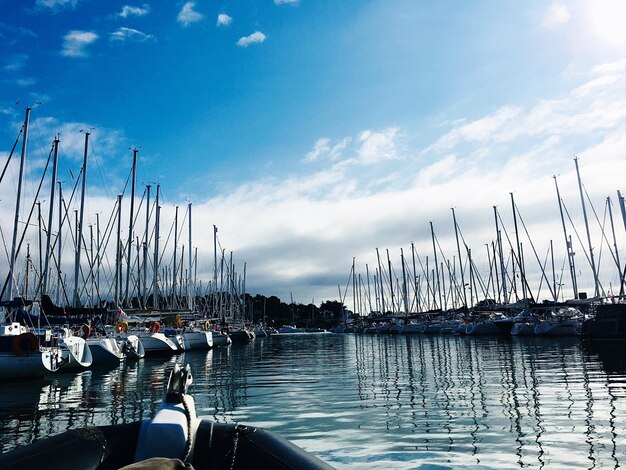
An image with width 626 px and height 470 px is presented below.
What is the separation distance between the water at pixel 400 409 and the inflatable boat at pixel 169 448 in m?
3.59

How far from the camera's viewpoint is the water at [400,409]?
824cm

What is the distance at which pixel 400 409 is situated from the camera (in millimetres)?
12516

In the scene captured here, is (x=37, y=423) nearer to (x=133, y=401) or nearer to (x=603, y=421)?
(x=133, y=401)

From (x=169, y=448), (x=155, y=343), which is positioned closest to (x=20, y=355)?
(x=155, y=343)

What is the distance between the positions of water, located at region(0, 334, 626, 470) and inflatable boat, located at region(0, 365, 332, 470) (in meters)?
3.59

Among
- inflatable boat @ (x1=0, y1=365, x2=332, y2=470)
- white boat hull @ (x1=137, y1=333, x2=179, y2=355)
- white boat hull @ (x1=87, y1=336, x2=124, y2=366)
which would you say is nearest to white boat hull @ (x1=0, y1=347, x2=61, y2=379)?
white boat hull @ (x1=87, y1=336, x2=124, y2=366)

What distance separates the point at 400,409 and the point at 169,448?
9.01 m

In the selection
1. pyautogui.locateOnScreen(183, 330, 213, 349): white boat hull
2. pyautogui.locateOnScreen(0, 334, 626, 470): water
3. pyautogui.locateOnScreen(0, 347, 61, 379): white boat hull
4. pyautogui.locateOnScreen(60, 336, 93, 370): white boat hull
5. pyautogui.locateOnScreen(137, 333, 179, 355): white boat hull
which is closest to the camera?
pyautogui.locateOnScreen(0, 334, 626, 470): water

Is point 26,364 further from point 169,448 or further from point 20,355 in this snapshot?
point 169,448

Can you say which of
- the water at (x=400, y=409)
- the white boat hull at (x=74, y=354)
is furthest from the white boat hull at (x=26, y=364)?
the white boat hull at (x=74, y=354)

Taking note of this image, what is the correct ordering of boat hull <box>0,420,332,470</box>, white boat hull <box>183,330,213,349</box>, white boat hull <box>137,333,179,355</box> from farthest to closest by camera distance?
white boat hull <box>183,330,213,349</box>
white boat hull <box>137,333,179,355</box>
boat hull <box>0,420,332,470</box>

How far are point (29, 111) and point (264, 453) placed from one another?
33057 millimetres

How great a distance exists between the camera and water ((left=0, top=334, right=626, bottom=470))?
27.0 feet

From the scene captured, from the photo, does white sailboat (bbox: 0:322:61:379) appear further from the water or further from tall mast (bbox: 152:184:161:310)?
tall mast (bbox: 152:184:161:310)
